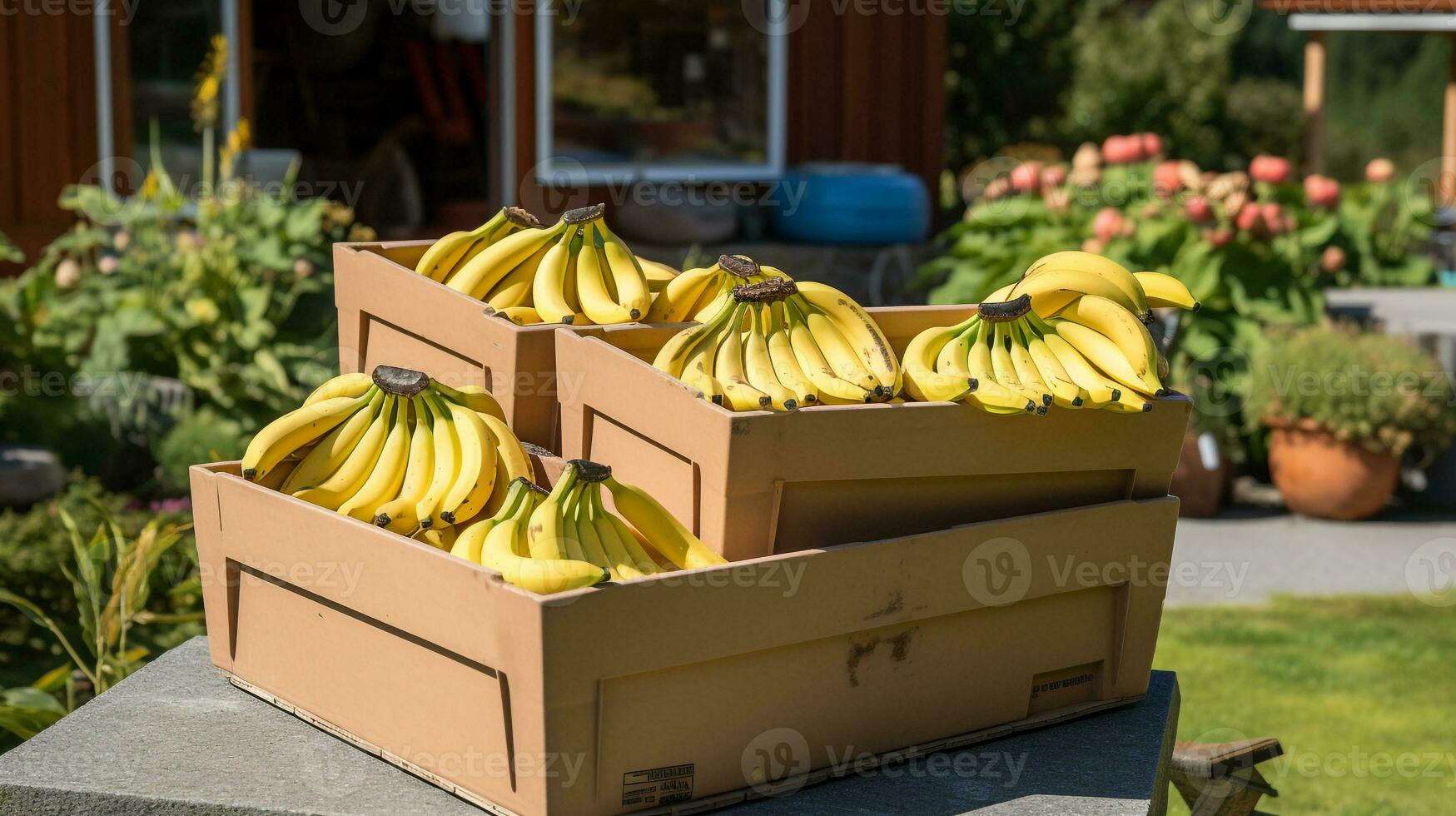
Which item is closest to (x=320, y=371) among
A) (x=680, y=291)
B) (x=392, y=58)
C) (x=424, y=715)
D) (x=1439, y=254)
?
(x=680, y=291)

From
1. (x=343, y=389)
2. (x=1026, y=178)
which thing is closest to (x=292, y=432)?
(x=343, y=389)

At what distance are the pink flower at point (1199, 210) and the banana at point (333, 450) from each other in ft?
18.3

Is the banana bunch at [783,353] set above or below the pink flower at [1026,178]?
below

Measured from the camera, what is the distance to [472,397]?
234 cm

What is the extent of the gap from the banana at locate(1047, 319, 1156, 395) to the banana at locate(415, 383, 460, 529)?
908mm

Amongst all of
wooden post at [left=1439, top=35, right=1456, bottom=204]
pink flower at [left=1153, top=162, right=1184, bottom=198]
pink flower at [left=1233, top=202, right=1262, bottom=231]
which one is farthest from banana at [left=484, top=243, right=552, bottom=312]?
wooden post at [left=1439, top=35, right=1456, bottom=204]

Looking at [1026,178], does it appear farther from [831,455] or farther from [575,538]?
[575,538]

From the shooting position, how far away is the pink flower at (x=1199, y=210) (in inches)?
283

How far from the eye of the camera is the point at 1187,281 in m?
7.34

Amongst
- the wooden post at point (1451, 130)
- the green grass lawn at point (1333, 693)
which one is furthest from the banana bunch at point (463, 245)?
the wooden post at point (1451, 130)

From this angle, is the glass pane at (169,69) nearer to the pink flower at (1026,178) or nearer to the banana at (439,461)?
the pink flower at (1026,178)

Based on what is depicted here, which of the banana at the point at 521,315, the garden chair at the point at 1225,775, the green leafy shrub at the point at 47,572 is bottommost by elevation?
the green leafy shrub at the point at 47,572

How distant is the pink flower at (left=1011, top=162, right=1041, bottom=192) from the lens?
7855 mm

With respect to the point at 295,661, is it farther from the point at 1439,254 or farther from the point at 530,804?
the point at 1439,254
